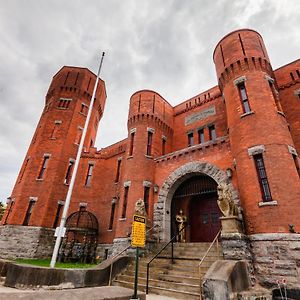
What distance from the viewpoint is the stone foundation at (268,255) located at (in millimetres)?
8039

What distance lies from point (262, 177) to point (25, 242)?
17.1 meters

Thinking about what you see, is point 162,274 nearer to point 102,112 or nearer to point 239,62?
point 239,62

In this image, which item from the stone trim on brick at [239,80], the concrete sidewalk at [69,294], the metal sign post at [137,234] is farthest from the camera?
the stone trim on brick at [239,80]

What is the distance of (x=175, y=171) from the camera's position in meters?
14.5

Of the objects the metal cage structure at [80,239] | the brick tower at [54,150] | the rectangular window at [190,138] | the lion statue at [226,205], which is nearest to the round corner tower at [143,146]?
the rectangular window at [190,138]

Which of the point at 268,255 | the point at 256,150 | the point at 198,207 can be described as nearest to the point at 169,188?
the point at 198,207

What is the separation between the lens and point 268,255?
8.61m

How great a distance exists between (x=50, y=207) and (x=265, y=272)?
52.3 ft

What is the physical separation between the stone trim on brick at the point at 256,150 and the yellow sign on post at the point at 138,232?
7.25 metres

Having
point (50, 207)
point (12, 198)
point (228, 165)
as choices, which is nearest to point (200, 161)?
point (228, 165)

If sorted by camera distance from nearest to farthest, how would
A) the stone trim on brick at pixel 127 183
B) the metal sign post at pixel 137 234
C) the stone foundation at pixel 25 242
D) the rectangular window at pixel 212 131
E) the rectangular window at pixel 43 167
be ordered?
the metal sign post at pixel 137 234 < the stone trim on brick at pixel 127 183 < the stone foundation at pixel 25 242 < the rectangular window at pixel 212 131 < the rectangular window at pixel 43 167

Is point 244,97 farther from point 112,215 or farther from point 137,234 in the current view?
point 112,215

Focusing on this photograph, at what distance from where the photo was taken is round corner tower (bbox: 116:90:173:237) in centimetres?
1474

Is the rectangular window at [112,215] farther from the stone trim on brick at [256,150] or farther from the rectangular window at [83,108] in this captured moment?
the stone trim on brick at [256,150]
